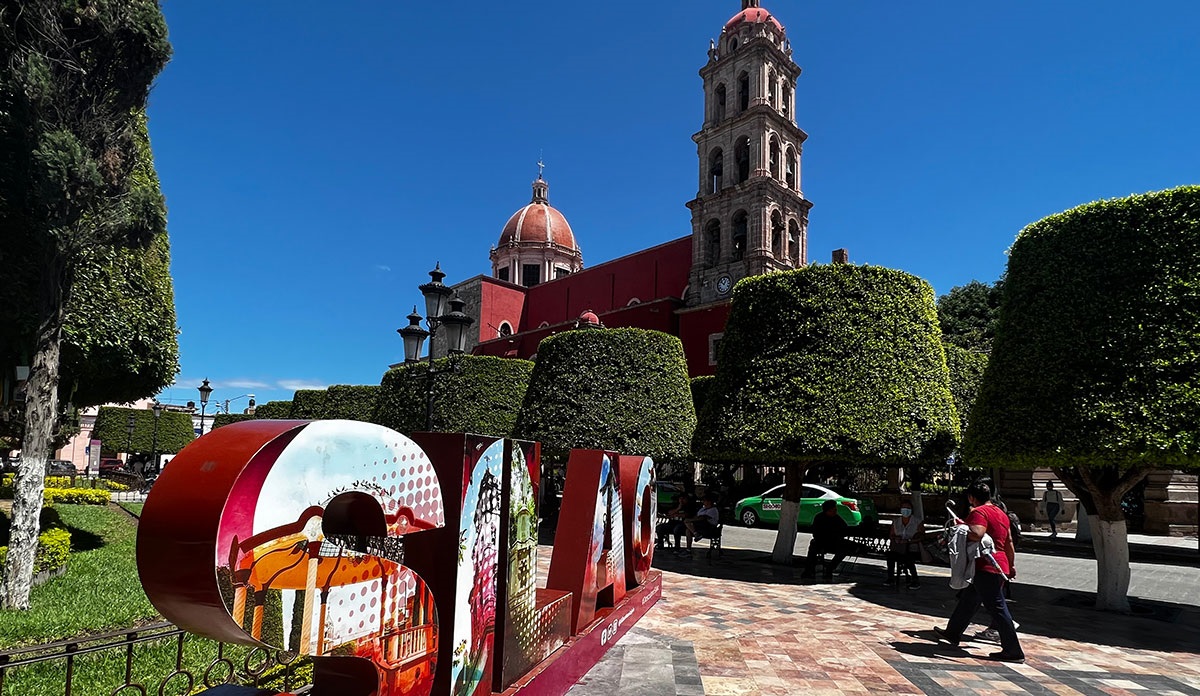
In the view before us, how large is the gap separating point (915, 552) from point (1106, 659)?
4.32 m

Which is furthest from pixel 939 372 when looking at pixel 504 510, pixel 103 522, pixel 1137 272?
pixel 103 522

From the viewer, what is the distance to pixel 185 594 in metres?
2.05

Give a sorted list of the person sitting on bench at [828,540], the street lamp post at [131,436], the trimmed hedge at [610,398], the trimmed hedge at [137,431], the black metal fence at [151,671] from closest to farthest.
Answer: the black metal fence at [151,671]
the person sitting on bench at [828,540]
the trimmed hedge at [610,398]
the street lamp post at [131,436]
the trimmed hedge at [137,431]

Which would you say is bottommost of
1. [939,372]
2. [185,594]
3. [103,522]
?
[103,522]

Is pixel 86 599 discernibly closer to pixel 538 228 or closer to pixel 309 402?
pixel 309 402

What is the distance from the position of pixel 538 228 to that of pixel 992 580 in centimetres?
5293

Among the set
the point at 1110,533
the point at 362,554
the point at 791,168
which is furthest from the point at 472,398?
the point at 791,168

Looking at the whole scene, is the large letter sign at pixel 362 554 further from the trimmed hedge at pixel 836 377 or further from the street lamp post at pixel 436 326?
the trimmed hedge at pixel 836 377

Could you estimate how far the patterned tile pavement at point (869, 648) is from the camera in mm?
5551

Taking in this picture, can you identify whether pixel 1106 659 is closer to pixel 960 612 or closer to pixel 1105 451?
pixel 960 612

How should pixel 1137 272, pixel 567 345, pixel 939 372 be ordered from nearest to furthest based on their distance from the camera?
pixel 1137 272 < pixel 939 372 < pixel 567 345

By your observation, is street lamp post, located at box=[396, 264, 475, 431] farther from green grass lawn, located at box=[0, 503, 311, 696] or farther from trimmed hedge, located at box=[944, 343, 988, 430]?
trimmed hedge, located at box=[944, 343, 988, 430]

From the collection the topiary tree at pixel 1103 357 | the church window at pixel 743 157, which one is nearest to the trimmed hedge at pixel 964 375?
the topiary tree at pixel 1103 357

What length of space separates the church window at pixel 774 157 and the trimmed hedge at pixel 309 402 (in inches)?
958
